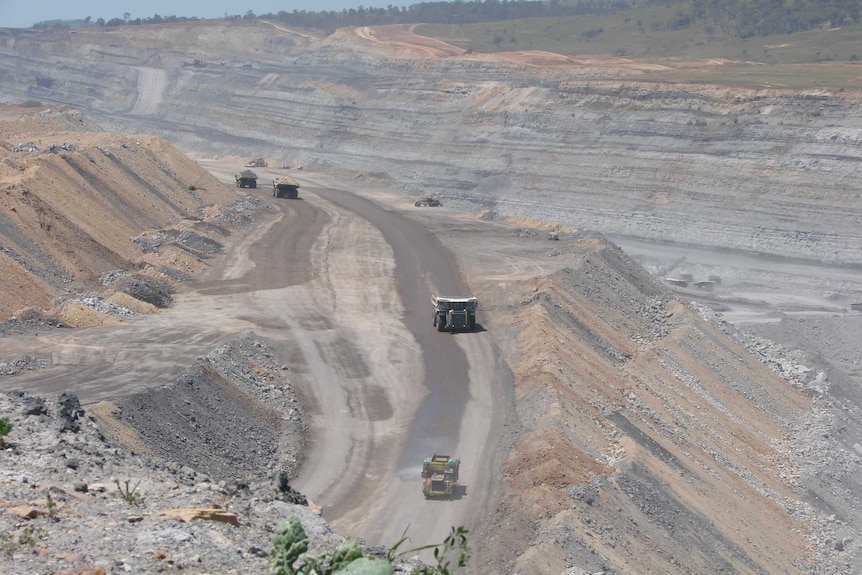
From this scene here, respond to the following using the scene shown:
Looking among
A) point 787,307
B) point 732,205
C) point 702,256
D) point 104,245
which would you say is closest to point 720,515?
point 104,245

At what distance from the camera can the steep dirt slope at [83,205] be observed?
3409 centimetres

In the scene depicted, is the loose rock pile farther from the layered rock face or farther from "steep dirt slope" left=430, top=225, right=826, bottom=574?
the layered rock face

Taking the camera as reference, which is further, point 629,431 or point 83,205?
point 83,205

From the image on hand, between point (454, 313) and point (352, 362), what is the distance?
4.83 m

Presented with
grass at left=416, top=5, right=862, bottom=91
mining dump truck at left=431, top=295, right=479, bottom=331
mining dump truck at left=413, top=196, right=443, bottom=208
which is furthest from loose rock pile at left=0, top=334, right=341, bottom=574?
grass at left=416, top=5, right=862, bottom=91

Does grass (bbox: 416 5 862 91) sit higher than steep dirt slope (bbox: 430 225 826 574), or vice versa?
grass (bbox: 416 5 862 91)

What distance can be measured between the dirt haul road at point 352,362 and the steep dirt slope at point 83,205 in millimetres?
3236

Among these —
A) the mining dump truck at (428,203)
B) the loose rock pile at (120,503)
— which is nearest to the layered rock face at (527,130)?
the mining dump truck at (428,203)

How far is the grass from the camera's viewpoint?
252 feet

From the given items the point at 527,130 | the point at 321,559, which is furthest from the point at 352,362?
the point at 527,130

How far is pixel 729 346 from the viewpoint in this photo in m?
41.2

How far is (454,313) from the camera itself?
34219 mm

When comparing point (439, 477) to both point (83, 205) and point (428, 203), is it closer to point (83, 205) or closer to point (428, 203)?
point (83, 205)

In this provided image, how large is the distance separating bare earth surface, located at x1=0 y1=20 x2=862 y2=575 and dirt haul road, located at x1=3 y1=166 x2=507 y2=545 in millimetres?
104
